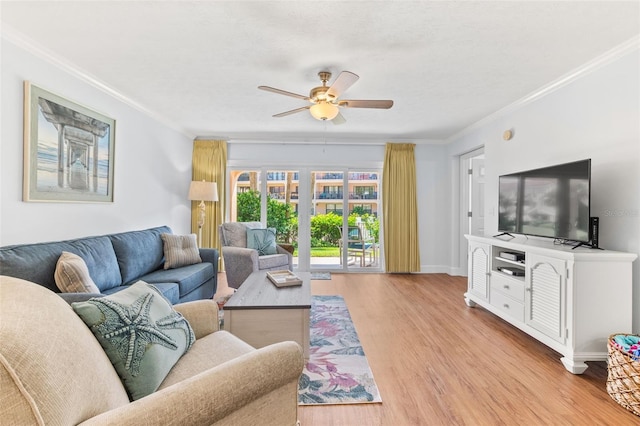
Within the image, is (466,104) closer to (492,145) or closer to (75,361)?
(492,145)

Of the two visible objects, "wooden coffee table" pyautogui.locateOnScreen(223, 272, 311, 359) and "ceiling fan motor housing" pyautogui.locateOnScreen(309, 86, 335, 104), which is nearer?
"wooden coffee table" pyautogui.locateOnScreen(223, 272, 311, 359)

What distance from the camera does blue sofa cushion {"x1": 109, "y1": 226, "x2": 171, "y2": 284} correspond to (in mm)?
2793

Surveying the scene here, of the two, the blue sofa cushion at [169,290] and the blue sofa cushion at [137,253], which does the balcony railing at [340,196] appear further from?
the blue sofa cushion at [169,290]

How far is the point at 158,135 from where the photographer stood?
411 cm

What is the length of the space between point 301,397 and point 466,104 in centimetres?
348

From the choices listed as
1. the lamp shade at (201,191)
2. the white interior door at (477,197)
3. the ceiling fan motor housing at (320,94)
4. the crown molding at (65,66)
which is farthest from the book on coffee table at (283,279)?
the white interior door at (477,197)

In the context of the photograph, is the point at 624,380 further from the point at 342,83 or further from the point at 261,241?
the point at 261,241

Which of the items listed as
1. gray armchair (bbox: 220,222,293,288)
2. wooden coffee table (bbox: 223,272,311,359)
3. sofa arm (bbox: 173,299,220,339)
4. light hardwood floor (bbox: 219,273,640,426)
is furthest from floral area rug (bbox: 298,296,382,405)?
gray armchair (bbox: 220,222,293,288)

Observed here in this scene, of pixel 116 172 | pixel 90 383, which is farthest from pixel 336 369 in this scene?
pixel 116 172

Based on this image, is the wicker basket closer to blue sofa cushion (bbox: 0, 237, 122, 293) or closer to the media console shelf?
the media console shelf

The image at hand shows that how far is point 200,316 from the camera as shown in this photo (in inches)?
64.7

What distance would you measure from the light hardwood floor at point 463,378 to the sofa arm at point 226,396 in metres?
0.78

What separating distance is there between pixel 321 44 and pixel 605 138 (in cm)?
242

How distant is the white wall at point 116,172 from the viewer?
2166mm
